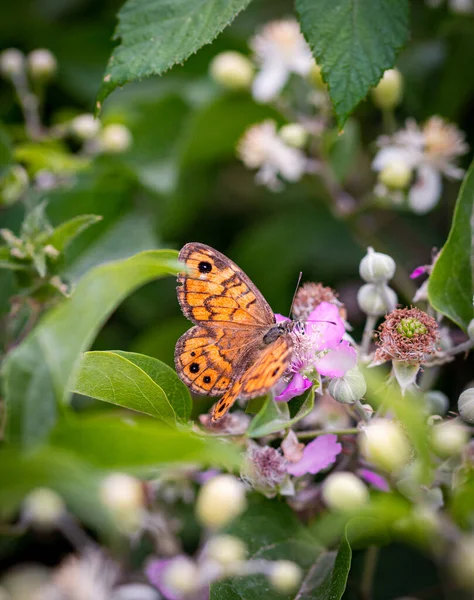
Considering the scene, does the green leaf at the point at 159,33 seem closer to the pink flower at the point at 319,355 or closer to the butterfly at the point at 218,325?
the butterfly at the point at 218,325

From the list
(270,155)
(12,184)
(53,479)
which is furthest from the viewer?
(270,155)

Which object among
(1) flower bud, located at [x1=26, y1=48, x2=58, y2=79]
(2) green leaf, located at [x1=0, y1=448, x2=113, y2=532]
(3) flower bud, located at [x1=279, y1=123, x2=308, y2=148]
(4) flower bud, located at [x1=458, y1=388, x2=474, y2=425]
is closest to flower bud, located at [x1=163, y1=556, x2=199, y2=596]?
(2) green leaf, located at [x1=0, y1=448, x2=113, y2=532]

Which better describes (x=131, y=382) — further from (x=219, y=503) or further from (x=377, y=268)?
(x=377, y=268)

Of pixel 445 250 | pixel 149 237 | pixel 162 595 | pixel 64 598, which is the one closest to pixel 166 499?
pixel 162 595

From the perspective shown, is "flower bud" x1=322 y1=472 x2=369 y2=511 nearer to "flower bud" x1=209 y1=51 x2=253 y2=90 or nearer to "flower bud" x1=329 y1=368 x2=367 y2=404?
"flower bud" x1=329 y1=368 x2=367 y2=404

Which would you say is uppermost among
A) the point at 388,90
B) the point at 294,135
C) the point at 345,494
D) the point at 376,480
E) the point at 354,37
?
the point at 354,37

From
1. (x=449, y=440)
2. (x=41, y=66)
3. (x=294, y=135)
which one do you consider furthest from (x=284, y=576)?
(x=41, y=66)

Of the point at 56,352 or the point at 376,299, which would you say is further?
the point at 376,299
